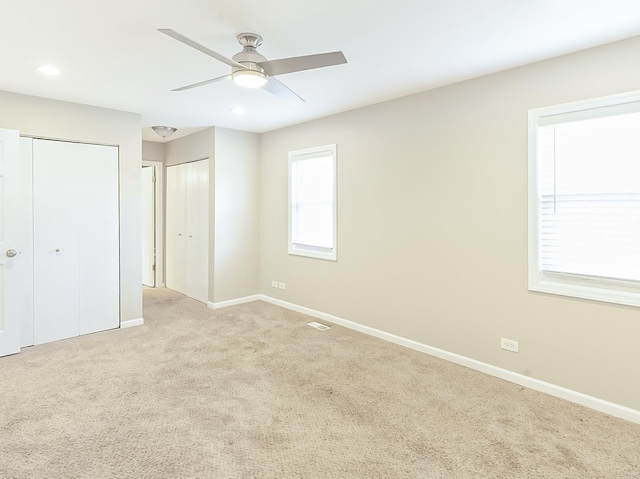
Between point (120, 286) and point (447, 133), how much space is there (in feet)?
12.8

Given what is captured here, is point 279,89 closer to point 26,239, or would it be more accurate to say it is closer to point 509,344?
point 509,344

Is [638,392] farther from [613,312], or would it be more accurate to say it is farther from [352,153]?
[352,153]

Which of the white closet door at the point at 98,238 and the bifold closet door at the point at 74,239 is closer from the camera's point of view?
the bifold closet door at the point at 74,239

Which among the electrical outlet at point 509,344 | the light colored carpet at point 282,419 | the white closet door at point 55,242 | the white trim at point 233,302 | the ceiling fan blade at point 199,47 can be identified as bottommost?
the light colored carpet at point 282,419

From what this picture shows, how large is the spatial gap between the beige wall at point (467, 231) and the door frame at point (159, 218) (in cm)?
311

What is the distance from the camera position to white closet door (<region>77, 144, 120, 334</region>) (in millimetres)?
4012

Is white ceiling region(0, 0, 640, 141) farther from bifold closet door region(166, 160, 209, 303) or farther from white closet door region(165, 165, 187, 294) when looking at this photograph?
white closet door region(165, 165, 187, 294)

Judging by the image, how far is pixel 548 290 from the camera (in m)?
2.80

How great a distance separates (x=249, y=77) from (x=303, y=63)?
398mm

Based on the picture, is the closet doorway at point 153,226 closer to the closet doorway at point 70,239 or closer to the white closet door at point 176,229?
the white closet door at point 176,229

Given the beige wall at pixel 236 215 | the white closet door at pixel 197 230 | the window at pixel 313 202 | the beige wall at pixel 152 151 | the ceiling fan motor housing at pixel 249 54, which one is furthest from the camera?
the beige wall at pixel 152 151

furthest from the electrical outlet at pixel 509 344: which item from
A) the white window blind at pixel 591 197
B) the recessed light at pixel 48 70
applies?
the recessed light at pixel 48 70

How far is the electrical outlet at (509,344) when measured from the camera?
3.00m

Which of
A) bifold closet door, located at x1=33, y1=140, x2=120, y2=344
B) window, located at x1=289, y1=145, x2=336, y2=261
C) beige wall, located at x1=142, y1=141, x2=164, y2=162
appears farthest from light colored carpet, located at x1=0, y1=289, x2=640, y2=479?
beige wall, located at x1=142, y1=141, x2=164, y2=162
